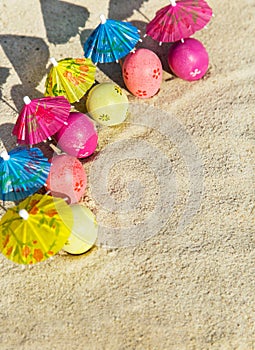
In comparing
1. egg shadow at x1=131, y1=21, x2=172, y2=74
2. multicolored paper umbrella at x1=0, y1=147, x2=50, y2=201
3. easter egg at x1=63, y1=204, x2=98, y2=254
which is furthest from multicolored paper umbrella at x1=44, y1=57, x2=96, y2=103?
easter egg at x1=63, y1=204, x2=98, y2=254

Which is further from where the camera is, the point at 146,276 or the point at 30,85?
the point at 30,85

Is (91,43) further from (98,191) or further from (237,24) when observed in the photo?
(237,24)

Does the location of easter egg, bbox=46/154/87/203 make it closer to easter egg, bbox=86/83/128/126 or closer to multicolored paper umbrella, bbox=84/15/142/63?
easter egg, bbox=86/83/128/126

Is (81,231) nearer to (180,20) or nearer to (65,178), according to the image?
(65,178)

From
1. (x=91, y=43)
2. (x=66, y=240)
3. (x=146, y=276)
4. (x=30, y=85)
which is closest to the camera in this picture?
(x=66, y=240)

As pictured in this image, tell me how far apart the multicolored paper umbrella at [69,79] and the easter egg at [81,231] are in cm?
125

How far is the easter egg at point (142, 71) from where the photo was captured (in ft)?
16.6

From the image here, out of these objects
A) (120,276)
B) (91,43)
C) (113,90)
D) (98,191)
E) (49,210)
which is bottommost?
(120,276)

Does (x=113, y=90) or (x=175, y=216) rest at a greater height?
(x=113, y=90)

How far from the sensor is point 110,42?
5059 mm

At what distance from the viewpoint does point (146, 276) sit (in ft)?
14.7

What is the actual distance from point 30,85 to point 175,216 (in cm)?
239

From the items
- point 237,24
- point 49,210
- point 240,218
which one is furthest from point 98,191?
point 237,24

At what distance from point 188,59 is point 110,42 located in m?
0.87
